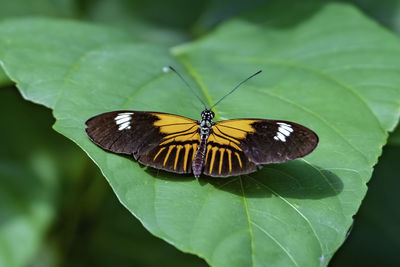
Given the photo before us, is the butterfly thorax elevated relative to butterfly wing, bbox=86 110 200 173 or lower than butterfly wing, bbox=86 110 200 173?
elevated

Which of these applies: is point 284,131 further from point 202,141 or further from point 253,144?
point 202,141

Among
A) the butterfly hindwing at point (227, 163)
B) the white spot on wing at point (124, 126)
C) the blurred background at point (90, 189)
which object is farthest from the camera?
the blurred background at point (90, 189)

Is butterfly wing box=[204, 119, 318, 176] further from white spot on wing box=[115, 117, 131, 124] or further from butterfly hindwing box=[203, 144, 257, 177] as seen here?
white spot on wing box=[115, 117, 131, 124]

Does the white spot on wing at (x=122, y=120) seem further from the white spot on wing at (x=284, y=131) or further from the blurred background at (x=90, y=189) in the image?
the blurred background at (x=90, y=189)

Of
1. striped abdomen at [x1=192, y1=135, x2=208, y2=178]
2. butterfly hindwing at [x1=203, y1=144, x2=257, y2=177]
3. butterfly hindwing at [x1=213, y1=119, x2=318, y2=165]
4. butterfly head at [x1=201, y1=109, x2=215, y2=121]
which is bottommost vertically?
striped abdomen at [x1=192, y1=135, x2=208, y2=178]

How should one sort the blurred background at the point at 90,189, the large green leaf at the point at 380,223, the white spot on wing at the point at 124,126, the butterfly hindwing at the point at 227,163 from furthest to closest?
1. the large green leaf at the point at 380,223
2. the blurred background at the point at 90,189
3. the white spot on wing at the point at 124,126
4. the butterfly hindwing at the point at 227,163

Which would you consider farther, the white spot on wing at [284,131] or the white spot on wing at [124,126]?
the white spot on wing at [124,126]

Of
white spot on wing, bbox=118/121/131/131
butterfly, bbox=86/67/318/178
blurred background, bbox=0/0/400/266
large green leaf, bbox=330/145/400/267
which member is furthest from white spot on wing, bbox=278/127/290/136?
large green leaf, bbox=330/145/400/267

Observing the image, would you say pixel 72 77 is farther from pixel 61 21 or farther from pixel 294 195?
pixel 294 195

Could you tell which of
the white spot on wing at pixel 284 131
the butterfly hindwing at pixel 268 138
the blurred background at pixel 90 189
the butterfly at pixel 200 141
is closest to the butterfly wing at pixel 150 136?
the butterfly at pixel 200 141
